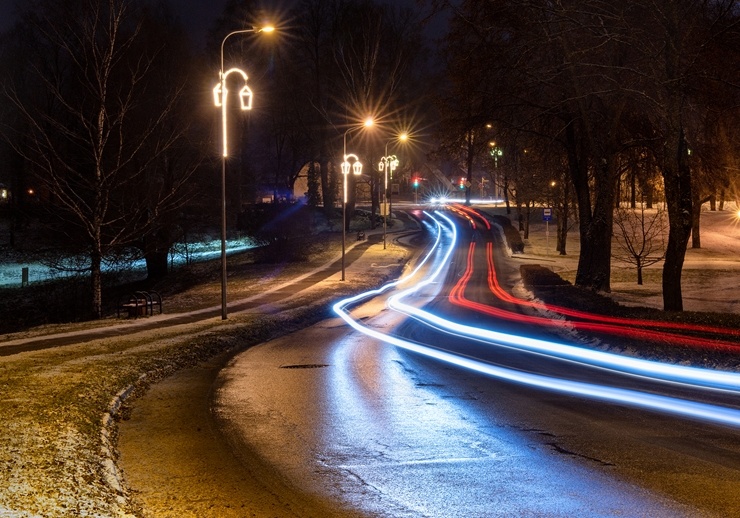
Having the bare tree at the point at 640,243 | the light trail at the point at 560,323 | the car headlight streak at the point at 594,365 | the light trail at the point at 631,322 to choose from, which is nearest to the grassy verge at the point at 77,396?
the car headlight streak at the point at 594,365

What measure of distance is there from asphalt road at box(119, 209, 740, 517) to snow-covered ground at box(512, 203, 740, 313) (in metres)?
16.9

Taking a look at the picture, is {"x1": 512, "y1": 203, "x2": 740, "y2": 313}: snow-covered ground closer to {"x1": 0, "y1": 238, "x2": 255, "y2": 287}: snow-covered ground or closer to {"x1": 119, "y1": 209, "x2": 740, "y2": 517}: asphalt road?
{"x1": 119, "y1": 209, "x2": 740, "y2": 517}: asphalt road

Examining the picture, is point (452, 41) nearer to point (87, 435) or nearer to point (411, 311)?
point (411, 311)

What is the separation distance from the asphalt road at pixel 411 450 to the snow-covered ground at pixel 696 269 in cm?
1686

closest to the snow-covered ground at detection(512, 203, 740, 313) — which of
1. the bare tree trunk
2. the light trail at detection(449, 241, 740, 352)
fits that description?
the light trail at detection(449, 241, 740, 352)

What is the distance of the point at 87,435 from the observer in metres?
8.22

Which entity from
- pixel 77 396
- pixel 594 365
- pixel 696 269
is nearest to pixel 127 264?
pixel 77 396

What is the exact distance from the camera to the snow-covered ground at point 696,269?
27848mm

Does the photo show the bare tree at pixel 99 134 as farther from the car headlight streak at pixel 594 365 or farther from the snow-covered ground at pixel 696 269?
the snow-covered ground at pixel 696 269

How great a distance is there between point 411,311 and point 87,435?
58.0 feet

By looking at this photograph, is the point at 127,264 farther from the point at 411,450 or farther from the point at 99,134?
the point at 411,450

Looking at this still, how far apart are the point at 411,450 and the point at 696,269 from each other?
36284mm

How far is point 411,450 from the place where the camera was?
27.3 ft

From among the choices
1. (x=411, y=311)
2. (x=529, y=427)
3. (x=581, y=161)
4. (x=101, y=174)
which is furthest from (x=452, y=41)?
(x=529, y=427)
